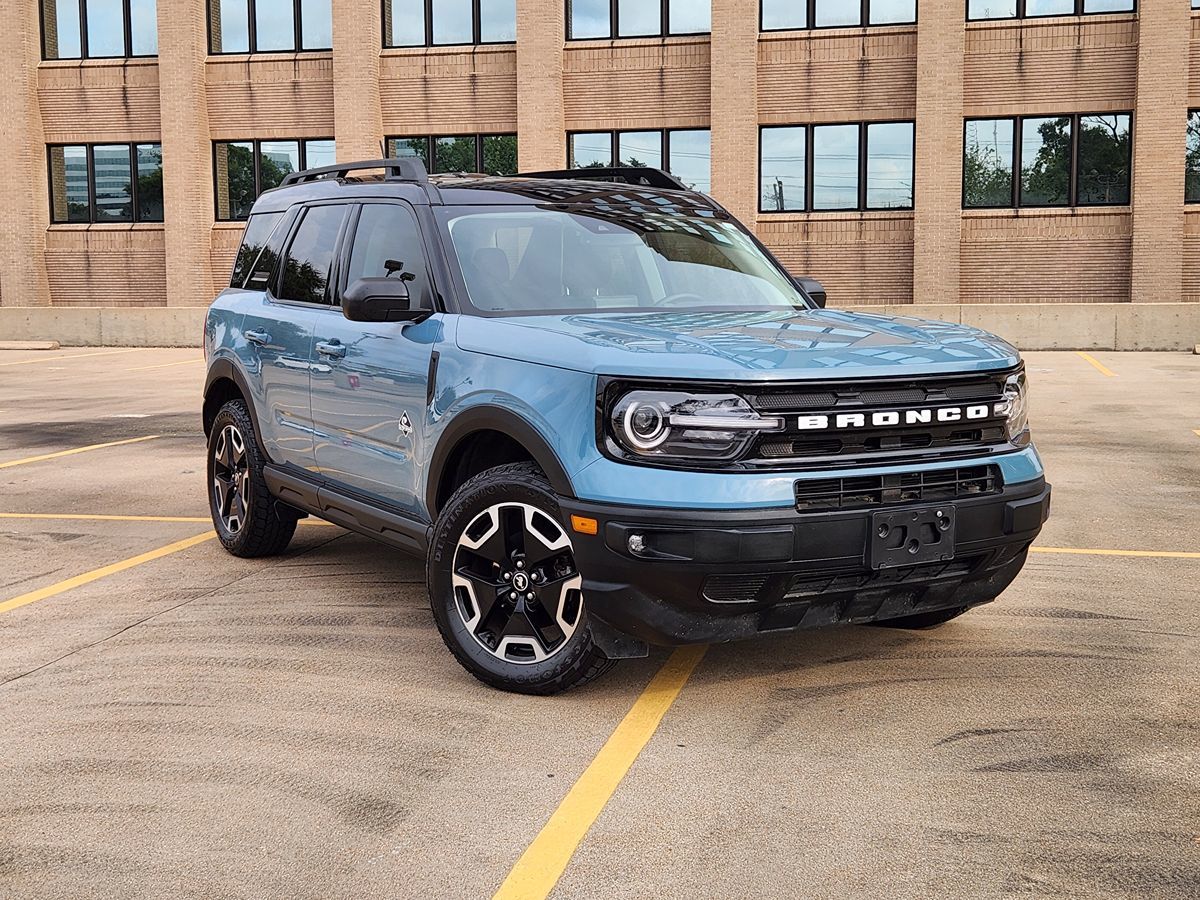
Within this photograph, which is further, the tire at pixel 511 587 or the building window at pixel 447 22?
the building window at pixel 447 22

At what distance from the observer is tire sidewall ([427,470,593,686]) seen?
475 cm

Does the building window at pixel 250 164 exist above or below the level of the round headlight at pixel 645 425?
above

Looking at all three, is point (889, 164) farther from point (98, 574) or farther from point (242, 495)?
point (98, 574)

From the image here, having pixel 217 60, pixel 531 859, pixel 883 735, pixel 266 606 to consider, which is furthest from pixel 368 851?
pixel 217 60

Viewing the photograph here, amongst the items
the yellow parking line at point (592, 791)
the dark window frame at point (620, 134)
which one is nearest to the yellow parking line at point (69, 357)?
the dark window frame at point (620, 134)

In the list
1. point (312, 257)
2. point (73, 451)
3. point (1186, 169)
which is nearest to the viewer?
point (312, 257)

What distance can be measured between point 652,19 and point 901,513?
94.6ft

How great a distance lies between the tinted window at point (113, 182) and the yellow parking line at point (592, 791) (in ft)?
107

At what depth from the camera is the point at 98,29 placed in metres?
34.8

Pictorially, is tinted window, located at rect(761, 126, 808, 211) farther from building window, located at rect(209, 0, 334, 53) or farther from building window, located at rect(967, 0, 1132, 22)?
building window, located at rect(209, 0, 334, 53)

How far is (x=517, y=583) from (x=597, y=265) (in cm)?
162

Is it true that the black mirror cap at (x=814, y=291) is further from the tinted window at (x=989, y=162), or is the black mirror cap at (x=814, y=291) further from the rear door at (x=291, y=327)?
the tinted window at (x=989, y=162)

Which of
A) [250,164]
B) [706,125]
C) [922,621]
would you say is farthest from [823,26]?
[922,621]

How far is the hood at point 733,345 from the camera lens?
4480 millimetres
